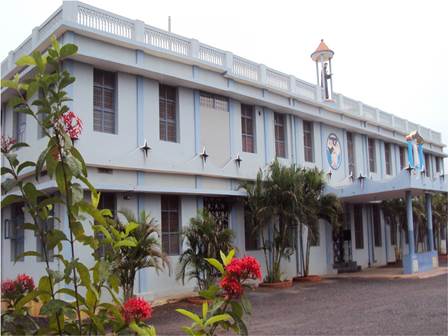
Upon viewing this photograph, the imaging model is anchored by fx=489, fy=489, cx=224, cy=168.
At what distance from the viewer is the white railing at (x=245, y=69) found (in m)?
15.1

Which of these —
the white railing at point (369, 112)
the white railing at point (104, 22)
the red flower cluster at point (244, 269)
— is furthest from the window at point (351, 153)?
the red flower cluster at point (244, 269)

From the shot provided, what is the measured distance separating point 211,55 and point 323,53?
28.3 feet

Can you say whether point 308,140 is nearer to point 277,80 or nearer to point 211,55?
point 277,80

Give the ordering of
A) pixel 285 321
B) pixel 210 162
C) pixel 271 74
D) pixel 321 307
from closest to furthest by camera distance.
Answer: pixel 285 321
pixel 321 307
pixel 210 162
pixel 271 74

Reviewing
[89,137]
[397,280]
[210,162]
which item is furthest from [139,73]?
[397,280]

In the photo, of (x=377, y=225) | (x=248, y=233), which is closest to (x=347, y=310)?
(x=248, y=233)

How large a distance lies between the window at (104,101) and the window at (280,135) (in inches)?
259

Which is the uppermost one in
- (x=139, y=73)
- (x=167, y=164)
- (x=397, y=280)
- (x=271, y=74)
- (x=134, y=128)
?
(x=271, y=74)

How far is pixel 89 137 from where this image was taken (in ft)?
36.9

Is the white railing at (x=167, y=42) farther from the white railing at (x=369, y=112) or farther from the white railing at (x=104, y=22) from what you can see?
the white railing at (x=369, y=112)

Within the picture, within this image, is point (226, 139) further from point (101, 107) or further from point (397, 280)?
point (397, 280)

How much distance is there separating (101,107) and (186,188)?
3.10m

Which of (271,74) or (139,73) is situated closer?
(139,73)

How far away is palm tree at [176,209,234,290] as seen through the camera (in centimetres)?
1174
